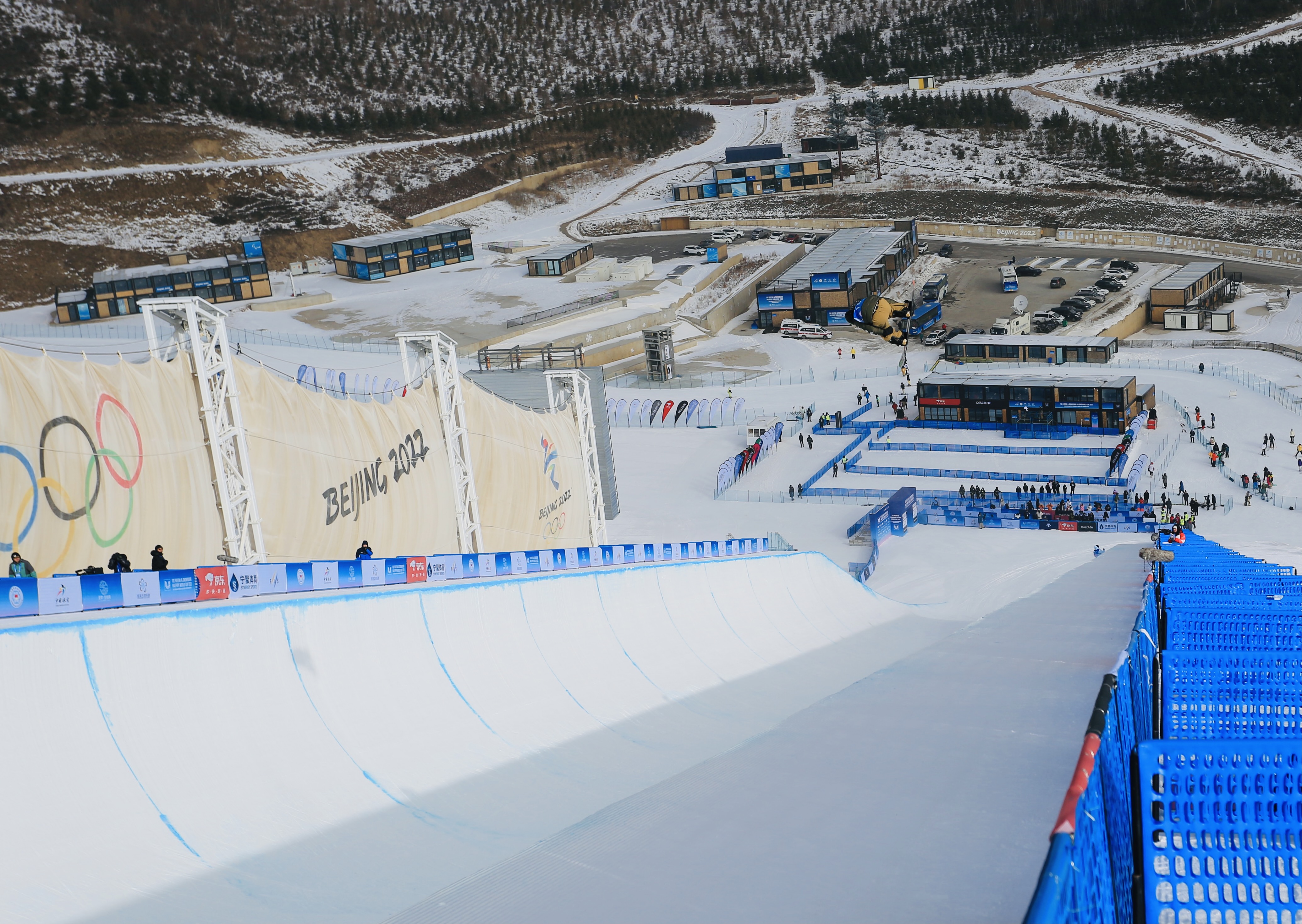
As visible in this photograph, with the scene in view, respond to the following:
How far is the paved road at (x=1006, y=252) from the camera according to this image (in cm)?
6297

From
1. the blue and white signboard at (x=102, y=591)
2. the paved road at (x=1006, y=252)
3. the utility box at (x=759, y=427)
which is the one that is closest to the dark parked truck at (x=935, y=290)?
the paved road at (x=1006, y=252)

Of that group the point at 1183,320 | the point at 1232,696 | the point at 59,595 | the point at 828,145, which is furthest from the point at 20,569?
the point at 828,145

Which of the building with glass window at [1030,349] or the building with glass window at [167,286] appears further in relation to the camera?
the building with glass window at [167,286]

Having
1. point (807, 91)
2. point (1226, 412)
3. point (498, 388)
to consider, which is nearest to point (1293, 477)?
point (1226, 412)

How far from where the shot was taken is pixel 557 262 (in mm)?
68188

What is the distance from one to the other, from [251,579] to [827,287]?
51.0m

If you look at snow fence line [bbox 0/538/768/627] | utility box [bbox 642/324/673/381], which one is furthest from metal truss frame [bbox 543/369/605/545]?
utility box [bbox 642/324/673/381]

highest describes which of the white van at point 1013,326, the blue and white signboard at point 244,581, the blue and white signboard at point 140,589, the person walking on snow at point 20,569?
the blue and white signboard at point 140,589

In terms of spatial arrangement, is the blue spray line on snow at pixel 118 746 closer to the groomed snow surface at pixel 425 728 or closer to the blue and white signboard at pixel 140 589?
the groomed snow surface at pixel 425 728

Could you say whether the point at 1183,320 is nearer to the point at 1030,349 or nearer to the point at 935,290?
the point at 1030,349

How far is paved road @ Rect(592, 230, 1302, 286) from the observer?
63.0 metres

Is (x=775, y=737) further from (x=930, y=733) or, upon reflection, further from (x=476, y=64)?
(x=476, y=64)

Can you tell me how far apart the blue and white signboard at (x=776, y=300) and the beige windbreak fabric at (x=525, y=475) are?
1415 inches

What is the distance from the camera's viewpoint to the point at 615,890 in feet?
21.5
